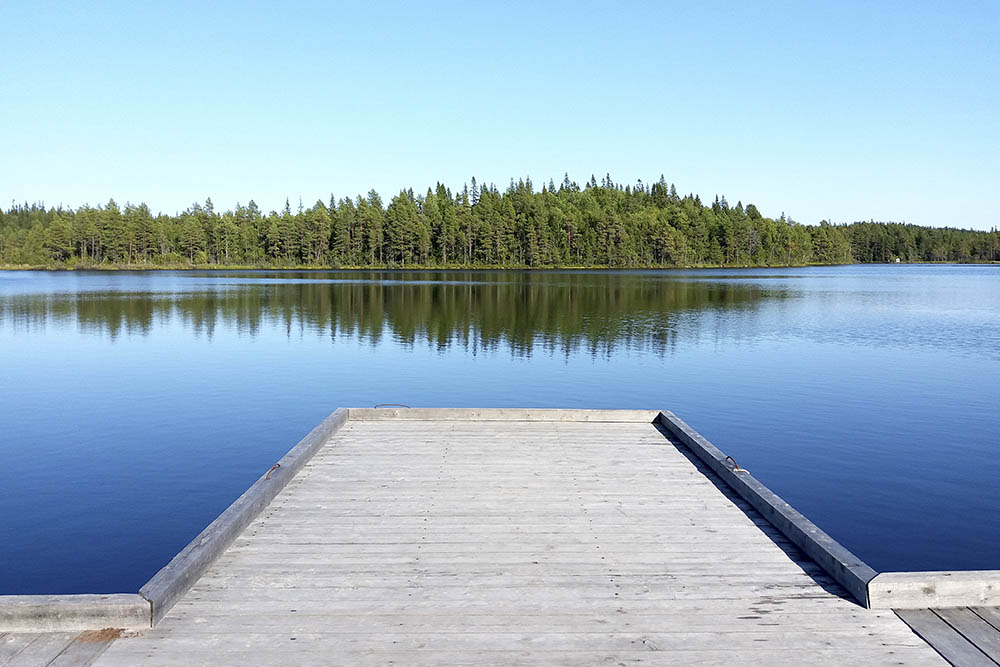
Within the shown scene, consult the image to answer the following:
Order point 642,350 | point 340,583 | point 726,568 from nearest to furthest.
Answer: point 340,583, point 726,568, point 642,350

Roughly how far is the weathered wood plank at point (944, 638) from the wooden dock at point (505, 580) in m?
0.07

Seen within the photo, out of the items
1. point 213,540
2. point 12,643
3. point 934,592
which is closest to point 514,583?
point 213,540

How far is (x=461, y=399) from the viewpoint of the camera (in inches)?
679

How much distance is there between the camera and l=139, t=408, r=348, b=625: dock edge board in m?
4.39

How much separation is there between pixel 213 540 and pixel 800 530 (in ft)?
14.2

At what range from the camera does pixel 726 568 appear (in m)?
5.17

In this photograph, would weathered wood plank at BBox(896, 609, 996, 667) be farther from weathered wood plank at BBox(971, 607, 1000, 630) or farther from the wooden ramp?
weathered wood plank at BBox(971, 607, 1000, 630)

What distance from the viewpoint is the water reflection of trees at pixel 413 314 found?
2877cm

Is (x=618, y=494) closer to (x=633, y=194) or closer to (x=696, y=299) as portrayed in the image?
(x=696, y=299)

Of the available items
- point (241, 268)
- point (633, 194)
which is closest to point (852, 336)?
point (241, 268)

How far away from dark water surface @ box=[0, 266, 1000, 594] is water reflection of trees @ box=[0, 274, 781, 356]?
0.30m

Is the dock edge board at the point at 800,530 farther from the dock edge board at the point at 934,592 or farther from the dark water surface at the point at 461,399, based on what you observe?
the dark water surface at the point at 461,399

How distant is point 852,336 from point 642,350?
36.0 feet

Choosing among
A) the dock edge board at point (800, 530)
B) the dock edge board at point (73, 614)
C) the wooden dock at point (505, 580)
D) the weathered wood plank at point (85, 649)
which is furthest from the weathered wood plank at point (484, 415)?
the weathered wood plank at point (85, 649)
